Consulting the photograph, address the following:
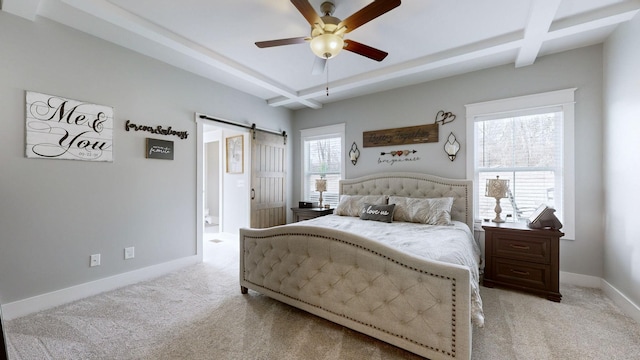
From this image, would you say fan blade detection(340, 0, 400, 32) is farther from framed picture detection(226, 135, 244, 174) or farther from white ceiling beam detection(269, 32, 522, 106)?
framed picture detection(226, 135, 244, 174)

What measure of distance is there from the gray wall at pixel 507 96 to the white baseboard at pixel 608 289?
0.06 metres

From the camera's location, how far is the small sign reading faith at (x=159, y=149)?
3244 mm

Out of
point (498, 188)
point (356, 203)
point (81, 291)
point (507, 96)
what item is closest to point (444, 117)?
point (507, 96)

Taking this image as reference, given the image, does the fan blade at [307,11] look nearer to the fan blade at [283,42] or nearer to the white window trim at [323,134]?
the fan blade at [283,42]

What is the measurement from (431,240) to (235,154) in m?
4.13

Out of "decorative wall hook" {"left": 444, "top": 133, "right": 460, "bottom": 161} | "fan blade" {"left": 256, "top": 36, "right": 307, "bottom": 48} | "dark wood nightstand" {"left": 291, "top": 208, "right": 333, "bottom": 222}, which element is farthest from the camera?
"dark wood nightstand" {"left": 291, "top": 208, "right": 333, "bottom": 222}

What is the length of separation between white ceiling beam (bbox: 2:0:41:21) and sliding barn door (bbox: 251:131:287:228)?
9.03 ft

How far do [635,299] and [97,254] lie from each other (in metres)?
5.17

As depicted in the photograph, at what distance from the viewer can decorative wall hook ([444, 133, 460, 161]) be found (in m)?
3.65

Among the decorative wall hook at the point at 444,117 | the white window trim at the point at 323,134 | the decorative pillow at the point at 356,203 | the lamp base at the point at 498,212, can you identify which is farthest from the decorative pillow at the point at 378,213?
the decorative wall hook at the point at 444,117

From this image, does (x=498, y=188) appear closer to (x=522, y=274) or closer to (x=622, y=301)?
(x=522, y=274)

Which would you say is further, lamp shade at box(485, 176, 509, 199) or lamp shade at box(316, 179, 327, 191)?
lamp shade at box(316, 179, 327, 191)

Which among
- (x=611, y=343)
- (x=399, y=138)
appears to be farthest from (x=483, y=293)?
(x=399, y=138)

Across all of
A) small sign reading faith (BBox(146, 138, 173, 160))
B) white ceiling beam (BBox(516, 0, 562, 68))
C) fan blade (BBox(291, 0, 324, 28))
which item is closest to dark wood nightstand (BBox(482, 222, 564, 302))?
white ceiling beam (BBox(516, 0, 562, 68))
